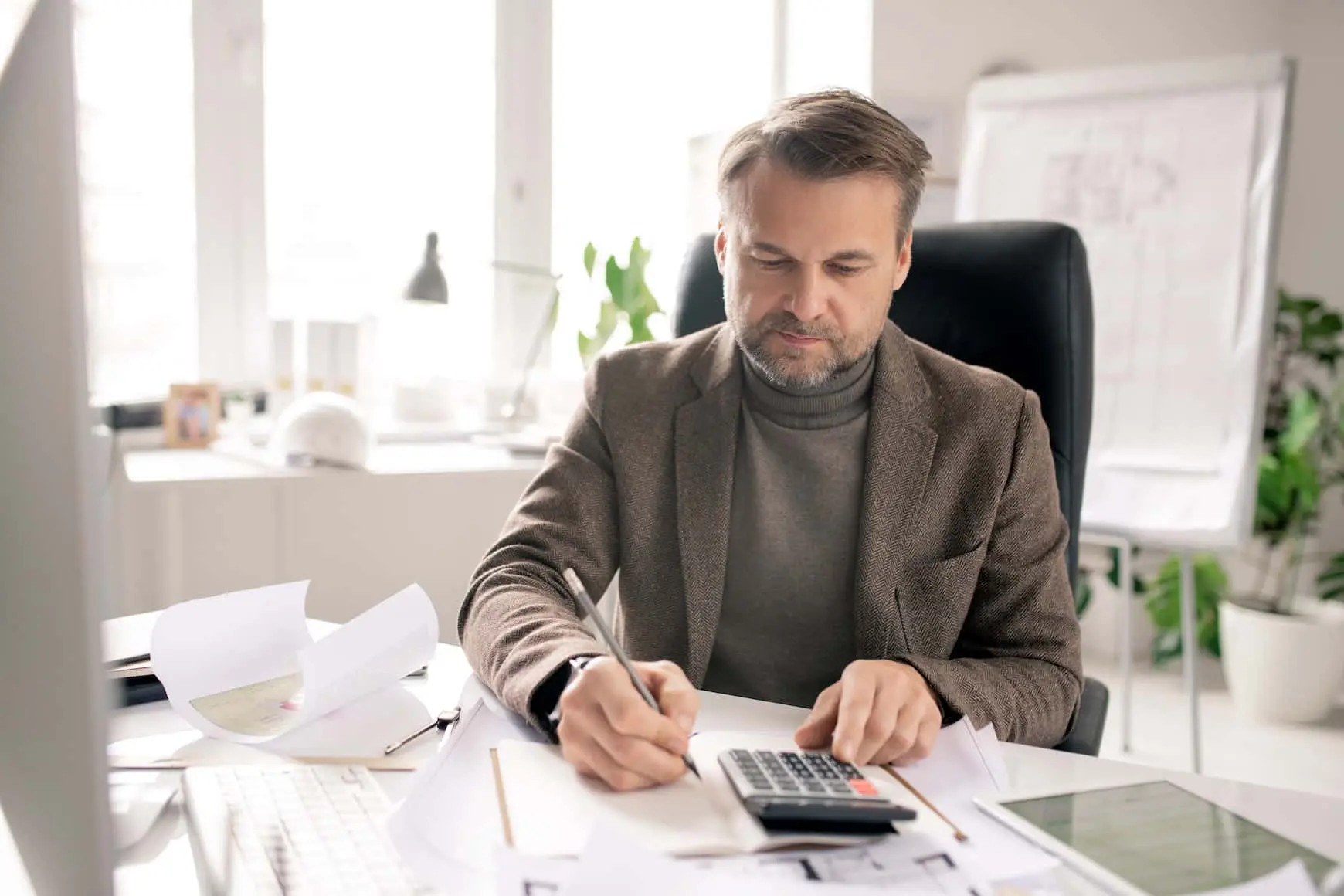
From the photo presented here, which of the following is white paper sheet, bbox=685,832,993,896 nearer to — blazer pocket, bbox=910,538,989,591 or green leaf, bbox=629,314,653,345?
blazer pocket, bbox=910,538,989,591

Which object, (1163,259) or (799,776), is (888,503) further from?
(1163,259)

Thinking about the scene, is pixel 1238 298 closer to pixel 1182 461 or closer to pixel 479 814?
pixel 1182 461

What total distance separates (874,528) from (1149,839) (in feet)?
1.63

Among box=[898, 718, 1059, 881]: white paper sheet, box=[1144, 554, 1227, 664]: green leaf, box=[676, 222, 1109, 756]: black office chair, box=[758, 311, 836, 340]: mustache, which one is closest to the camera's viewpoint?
box=[898, 718, 1059, 881]: white paper sheet

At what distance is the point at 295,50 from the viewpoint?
2.60 meters

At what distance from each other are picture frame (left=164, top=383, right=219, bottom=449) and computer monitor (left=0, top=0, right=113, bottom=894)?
6.61 ft

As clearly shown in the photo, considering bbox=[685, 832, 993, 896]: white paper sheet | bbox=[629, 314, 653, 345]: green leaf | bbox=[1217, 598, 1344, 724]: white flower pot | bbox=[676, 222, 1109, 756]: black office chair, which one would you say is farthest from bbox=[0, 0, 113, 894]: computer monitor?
bbox=[1217, 598, 1344, 724]: white flower pot

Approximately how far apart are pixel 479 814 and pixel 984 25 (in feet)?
9.35

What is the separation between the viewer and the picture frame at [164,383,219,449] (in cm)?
228

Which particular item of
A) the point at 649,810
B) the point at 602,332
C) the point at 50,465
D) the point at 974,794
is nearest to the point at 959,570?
the point at 974,794

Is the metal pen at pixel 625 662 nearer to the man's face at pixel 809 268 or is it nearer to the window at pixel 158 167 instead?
the man's face at pixel 809 268

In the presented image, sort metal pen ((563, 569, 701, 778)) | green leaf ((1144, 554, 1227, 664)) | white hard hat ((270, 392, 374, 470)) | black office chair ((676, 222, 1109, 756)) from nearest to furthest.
Result: 1. metal pen ((563, 569, 701, 778))
2. black office chair ((676, 222, 1109, 756))
3. white hard hat ((270, 392, 374, 470))
4. green leaf ((1144, 554, 1227, 664))

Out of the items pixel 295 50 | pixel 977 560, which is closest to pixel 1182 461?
pixel 977 560

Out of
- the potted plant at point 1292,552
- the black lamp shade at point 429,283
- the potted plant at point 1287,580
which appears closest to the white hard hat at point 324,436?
the black lamp shade at point 429,283
